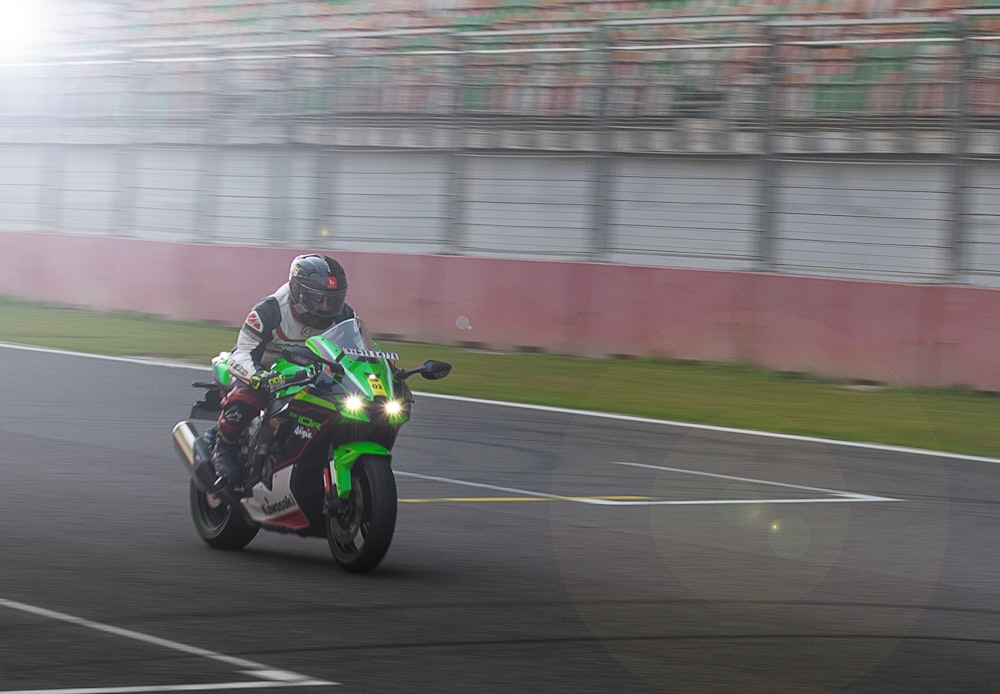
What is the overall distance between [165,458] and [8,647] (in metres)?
5.62

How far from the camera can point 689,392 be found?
55.6 feet

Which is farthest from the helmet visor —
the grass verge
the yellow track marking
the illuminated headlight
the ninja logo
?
the grass verge

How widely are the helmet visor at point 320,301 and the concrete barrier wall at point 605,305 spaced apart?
10.3 meters

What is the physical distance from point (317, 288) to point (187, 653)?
241 cm

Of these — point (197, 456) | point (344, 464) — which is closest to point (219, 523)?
point (197, 456)

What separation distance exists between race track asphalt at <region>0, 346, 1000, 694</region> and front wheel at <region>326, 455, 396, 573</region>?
0.44ft

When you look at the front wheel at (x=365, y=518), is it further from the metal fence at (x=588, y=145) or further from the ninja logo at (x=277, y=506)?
the metal fence at (x=588, y=145)

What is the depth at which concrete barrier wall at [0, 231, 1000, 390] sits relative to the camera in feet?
56.7

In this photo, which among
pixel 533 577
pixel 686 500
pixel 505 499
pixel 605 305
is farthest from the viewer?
pixel 605 305

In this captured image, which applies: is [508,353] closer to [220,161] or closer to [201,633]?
[220,161]

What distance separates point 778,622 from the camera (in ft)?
22.9

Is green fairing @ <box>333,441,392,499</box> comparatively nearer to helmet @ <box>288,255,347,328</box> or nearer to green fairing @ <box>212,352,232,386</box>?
helmet @ <box>288,255,347,328</box>

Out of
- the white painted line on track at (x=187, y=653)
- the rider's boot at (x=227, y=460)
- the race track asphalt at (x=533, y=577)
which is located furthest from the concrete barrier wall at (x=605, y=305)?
the white painted line on track at (x=187, y=653)

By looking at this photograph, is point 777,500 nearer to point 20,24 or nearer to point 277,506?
point 277,506
